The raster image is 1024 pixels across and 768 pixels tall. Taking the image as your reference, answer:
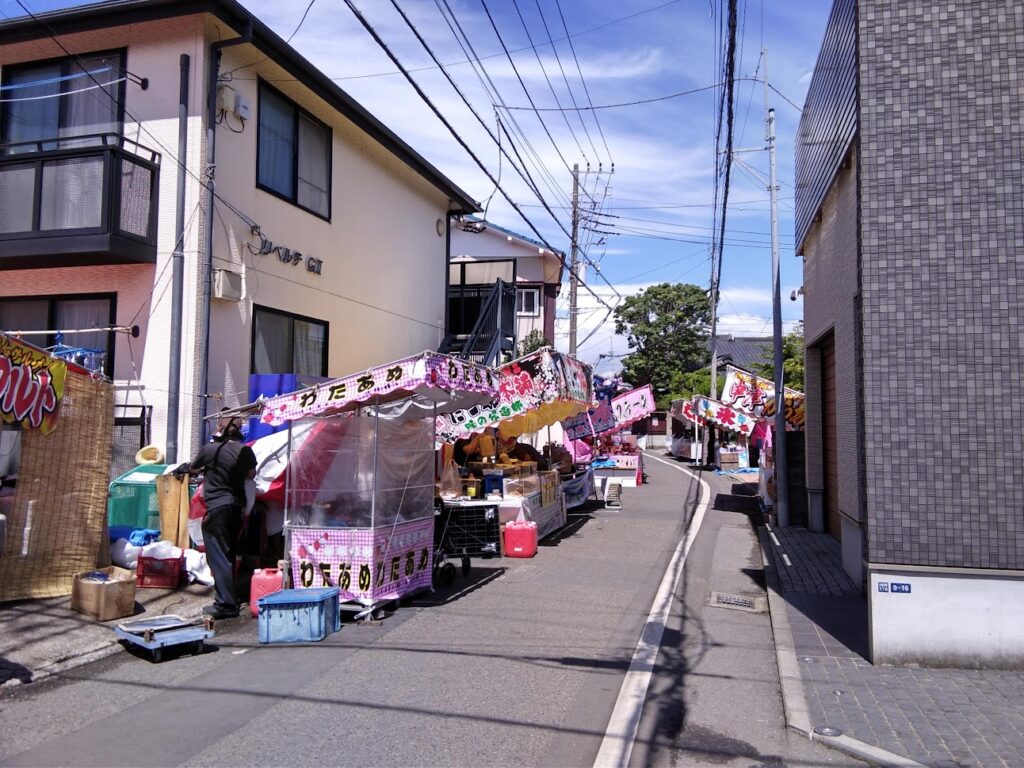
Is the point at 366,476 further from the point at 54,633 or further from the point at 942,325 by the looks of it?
the point at 942,325

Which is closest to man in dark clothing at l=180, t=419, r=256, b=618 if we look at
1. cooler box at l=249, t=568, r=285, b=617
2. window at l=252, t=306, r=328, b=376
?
cooler box at l=249, t=568, r=285, b=617

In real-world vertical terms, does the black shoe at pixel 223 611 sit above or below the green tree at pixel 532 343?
below

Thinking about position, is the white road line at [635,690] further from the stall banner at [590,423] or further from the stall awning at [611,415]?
the stall awning at [611,415]

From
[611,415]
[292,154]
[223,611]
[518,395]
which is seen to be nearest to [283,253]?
[292,154]

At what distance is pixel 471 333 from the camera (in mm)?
19641

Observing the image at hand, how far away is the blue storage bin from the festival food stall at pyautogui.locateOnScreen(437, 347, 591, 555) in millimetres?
4423

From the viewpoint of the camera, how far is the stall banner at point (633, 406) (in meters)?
25.1

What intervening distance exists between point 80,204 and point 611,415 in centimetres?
1615

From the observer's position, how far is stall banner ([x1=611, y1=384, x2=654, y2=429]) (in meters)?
25.1

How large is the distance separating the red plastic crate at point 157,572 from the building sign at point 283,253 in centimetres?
513

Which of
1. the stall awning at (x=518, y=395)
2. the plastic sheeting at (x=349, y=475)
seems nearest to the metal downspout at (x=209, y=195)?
the plastic sheeting at (x=349, y=475)

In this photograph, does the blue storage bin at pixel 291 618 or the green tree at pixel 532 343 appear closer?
the blue storage bin at pixel 291 618

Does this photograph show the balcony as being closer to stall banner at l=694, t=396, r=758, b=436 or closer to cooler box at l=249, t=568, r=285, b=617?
cooler box at l=249, t=568, r=285, b=617

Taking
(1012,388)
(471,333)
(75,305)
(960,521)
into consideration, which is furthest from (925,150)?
(471,333)
